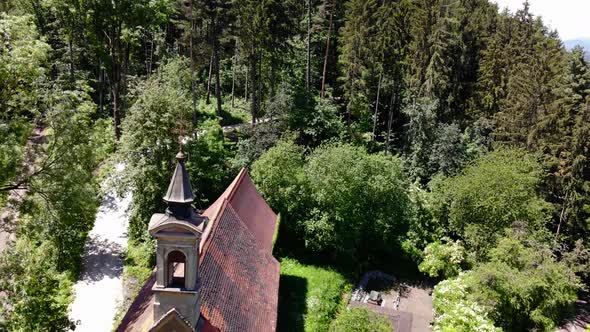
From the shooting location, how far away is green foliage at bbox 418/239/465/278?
27.1 meters

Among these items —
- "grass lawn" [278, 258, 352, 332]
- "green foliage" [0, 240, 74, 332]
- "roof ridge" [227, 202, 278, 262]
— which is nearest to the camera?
"green foliage" [0, 240, 74, 332]

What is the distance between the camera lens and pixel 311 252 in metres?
29.5

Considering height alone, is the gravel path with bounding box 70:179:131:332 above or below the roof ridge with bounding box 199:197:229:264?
below

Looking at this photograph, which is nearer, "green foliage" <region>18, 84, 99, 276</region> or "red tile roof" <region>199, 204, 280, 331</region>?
"red tile roof" <region>199, 204, 280, 331</region>

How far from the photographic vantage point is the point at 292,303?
24.6 metres

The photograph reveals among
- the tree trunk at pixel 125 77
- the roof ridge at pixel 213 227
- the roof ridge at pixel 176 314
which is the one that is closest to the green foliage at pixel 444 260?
the roof ridge at pixel 213 227

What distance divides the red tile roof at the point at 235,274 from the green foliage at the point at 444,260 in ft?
33.4

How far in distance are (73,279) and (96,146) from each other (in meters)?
6.90

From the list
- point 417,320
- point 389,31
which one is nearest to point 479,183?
point 417,320

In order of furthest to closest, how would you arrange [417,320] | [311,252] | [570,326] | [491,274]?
[311,252], [570,326], [417,320], [491,274]

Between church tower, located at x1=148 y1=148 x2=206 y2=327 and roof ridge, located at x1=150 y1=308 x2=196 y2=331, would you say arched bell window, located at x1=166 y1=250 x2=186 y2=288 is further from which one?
roof ridge, located at x1=150 y1=308 x2=196 y2=331

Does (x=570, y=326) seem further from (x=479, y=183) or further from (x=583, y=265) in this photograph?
(x=479, y=183)

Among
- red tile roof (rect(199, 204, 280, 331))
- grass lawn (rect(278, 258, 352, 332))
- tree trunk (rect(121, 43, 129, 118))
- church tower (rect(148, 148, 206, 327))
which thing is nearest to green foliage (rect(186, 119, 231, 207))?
grass lawn (rect(278, 258, 352, 332))

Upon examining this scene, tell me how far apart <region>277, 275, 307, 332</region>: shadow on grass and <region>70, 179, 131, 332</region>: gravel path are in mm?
7935
